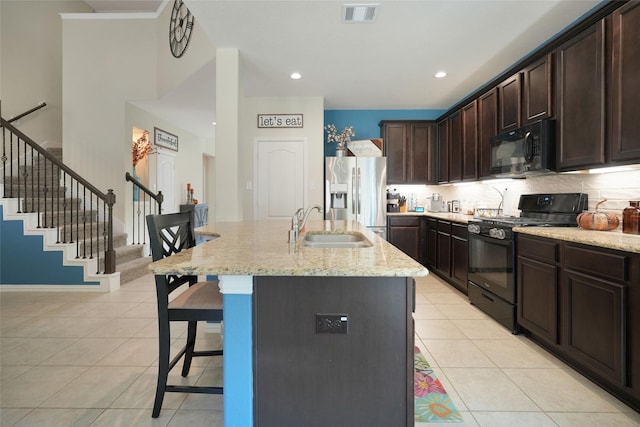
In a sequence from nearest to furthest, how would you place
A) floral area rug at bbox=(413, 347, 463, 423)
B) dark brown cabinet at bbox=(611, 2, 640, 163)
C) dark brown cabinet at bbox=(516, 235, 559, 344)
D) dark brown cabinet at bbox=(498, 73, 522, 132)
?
floral area rug at bbox=(413, 347, 463, 423)
dark brown cabinet at bbox=(611, 2, 640, 163)
dark brown cabinet at bbox=(516, 235, 559, 344)
dark brown cabinet at bbox=(498, 73, 522, 132)

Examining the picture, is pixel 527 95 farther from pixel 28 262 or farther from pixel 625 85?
pixel 28 262

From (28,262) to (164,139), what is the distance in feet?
9.93

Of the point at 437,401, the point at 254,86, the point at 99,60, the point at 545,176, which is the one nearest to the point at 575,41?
the point at 545,176

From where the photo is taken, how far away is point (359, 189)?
4.95 meters

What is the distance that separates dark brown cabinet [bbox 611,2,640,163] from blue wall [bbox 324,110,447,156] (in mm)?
3551

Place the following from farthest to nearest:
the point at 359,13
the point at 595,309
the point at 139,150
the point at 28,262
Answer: the point at 139,150 < the point at 28,262 < the point at 359,13 < the point at 595,309

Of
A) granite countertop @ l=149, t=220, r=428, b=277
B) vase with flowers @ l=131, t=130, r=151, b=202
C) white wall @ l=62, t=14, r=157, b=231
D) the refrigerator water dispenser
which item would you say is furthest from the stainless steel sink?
vase with flowers @ l=131, t=130, r=151, b=202

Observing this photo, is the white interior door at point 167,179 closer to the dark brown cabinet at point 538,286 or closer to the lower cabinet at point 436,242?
the lower cabinet at point 436,242

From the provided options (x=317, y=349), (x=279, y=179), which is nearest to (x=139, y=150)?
(x=279, y=179)

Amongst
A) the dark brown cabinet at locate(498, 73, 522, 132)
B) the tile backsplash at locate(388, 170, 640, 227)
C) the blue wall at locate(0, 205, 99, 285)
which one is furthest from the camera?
the blue wall at locate(0, 205, 99, 285)

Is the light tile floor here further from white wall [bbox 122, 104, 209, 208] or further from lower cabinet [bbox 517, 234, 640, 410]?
white wall [bbox 122, 104, 209, 208]

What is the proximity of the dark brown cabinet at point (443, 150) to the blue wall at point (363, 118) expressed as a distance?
552 millimetres

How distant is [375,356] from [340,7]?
263cm

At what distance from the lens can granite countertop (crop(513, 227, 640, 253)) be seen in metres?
1.72
